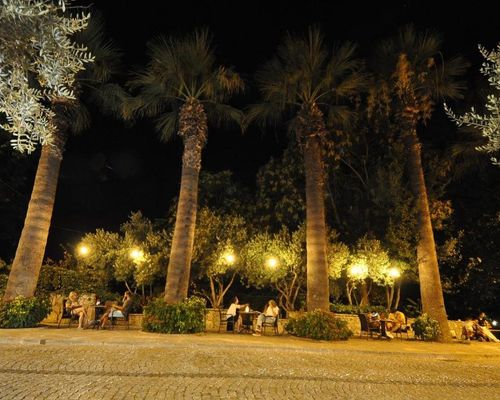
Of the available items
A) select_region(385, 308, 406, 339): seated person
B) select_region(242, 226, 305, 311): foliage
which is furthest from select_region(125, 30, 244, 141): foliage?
select_region(385, 308, 406, 339): seated person

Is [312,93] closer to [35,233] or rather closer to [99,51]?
[99,51]

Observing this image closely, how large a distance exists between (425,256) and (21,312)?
13.9 m

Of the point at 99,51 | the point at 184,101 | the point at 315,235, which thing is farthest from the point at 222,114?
the point at 315,235

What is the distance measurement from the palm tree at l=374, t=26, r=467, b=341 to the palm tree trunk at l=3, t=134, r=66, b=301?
12.9 meters

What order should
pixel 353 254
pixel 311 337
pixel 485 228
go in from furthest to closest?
pixel 485 228 → pixel 353 254 → pixel 311 337

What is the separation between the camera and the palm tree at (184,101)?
1416 centimetres

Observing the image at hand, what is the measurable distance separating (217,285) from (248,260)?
590 centimetres

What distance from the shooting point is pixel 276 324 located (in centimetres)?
1509

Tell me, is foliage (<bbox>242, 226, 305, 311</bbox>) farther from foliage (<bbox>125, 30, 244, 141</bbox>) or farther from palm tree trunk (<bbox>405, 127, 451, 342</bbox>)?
foliage (<bbox>125, 30, 244, 141</bbox>)

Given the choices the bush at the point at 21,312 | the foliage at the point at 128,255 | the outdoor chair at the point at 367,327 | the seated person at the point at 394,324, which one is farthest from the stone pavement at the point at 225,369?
the foliage at the point at 128,255

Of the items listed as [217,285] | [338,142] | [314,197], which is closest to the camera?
[314,197]

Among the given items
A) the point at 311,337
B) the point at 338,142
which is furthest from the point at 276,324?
the point at 338,142

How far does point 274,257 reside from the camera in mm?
18203

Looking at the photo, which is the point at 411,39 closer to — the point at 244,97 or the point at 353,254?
the point at 244,97
